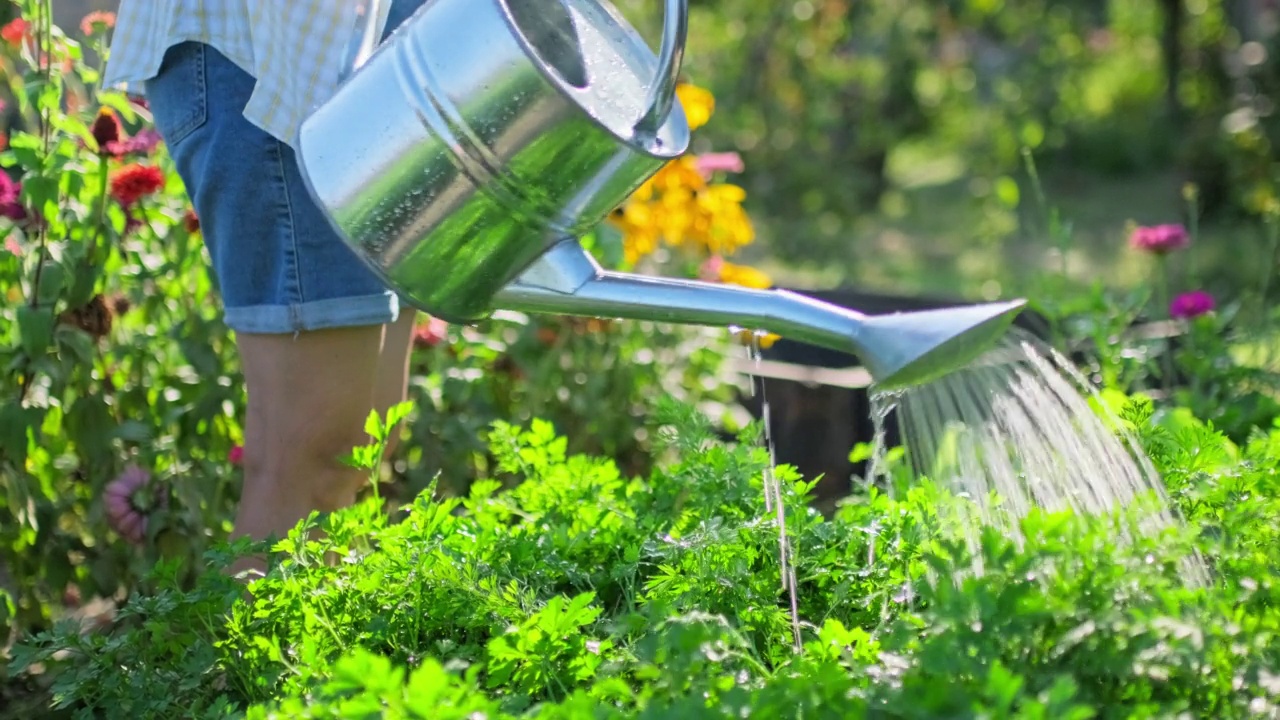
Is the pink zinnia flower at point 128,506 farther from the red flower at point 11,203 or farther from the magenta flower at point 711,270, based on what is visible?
the magenta flower at point 711,270

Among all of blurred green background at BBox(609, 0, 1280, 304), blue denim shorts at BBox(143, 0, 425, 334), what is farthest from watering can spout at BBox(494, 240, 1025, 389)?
blurred green background at BBox(609, 0, 1280, 304)

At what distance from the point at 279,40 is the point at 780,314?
632 millimetres

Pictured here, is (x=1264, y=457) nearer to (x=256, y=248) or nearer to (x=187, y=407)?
(x=256, y=248)

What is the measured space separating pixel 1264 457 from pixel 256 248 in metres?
1.10

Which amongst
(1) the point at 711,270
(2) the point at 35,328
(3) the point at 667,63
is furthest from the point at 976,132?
(3) the point at 667,63

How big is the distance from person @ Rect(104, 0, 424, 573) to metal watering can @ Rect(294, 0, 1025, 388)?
8.5 inches

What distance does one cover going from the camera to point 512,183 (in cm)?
121

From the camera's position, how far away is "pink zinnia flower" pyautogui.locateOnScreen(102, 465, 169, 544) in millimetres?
1896

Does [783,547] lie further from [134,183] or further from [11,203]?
[11,203]

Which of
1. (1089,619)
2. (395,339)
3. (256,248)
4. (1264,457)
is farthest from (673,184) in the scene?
(1089,619)

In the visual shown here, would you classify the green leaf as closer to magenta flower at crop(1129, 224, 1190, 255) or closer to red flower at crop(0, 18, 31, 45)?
red flower at crop(0, 18, 31, 45)

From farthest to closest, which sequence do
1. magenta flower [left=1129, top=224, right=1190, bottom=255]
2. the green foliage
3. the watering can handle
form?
1. magenta flower [left=1129, top=224, right=1190, bottom=255]
2. the watering can handle
3. the green foliage

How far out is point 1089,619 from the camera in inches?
39.1

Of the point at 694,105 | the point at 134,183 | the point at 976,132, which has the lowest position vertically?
the point at 134,183
